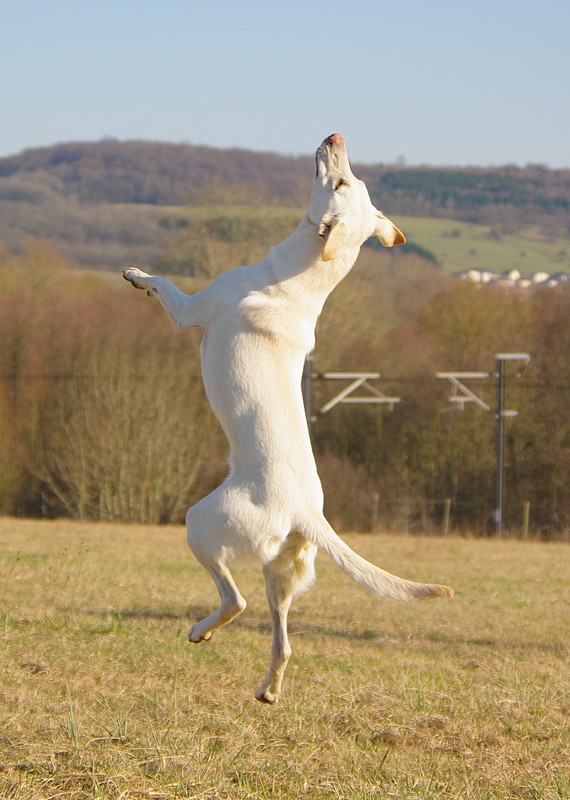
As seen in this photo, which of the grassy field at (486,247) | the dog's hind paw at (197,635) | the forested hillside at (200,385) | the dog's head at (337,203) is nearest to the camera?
the dog's head at (337,203)

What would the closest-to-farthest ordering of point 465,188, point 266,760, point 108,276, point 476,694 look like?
point 266,760 < point 476,694 < point 108,276 < point 465,188

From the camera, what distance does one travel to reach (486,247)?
69562mm

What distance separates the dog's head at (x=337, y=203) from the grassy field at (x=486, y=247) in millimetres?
58798

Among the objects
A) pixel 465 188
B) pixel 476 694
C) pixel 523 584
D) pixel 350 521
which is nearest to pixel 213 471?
pixel 350 521

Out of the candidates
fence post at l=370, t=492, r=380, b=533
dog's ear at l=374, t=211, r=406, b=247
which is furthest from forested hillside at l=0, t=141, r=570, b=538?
dog's ear at l=374, t=211, r=406, b=247

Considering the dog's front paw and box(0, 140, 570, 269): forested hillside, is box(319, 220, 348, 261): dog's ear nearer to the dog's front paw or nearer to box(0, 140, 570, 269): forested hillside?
the dog's front paw

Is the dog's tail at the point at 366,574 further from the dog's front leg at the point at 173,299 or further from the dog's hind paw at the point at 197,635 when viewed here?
the dog's front leg at the point at 173,299

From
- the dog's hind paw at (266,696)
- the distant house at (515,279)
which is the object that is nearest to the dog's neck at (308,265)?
the dog's hind paw at (266,696)

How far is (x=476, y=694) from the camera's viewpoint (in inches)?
265

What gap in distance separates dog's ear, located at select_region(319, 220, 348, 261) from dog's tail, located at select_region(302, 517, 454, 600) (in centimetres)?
113

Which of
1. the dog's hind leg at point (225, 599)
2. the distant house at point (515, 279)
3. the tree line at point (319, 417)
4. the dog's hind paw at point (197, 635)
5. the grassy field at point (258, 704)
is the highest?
the dog's hind leg at point (225, 599)

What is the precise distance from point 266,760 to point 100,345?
3458 centimetres

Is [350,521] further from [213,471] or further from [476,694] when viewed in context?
[476,694]

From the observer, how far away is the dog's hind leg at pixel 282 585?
4770 millimetres
